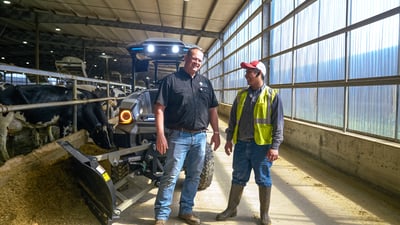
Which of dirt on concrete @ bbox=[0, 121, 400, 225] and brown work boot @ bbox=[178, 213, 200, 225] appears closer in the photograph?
dirt on concrete @ bbox=[0, 121, 400, 225]

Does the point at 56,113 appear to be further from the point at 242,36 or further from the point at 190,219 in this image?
the point at 242,36

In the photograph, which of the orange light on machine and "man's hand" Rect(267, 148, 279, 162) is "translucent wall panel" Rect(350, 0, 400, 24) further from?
the orange light on machine

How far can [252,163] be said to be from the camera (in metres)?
2.95

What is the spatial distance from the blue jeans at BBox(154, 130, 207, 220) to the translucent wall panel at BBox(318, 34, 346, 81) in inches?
132

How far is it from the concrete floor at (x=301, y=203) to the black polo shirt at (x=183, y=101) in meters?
0.88

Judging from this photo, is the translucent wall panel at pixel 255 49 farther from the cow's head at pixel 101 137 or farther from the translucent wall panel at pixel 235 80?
the cow's head at pixel 101 137

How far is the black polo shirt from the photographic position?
280 cm

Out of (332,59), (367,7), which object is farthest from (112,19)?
(367,7)

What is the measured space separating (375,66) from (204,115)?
9.16ft

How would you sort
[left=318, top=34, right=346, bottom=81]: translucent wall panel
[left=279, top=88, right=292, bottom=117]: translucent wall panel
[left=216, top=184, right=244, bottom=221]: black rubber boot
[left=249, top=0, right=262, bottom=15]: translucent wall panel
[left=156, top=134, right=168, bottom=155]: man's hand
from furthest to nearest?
[left=249, top=0, right=262, bottom=15]: translucent wall panel → [left=279, top=88, right=292, bottom=117]: translucent wall panel → [left=318, top=34, right=346, bottom=81]: translucent wall panel → [left=216, top=184, right=244, bottom=221]: black rubber boot → [left=156, top=134, right=168, bottom=155]: man's hand

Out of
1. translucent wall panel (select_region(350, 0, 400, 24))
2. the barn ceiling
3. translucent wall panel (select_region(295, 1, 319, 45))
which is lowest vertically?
translucent wall panel (select_region(350, 0, 400, 24))

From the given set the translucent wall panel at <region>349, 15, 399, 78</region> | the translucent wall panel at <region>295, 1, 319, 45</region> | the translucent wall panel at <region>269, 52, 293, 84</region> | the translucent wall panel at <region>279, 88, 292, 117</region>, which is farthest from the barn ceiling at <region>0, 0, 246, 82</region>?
the translucent wall panel at <region>349, 15, 399, 78</region>

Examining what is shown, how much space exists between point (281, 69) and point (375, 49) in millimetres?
4001

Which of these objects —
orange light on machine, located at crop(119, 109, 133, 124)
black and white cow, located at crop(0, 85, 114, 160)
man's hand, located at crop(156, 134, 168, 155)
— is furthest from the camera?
black and white cow, located at crop(0, 85, 114, 160)
